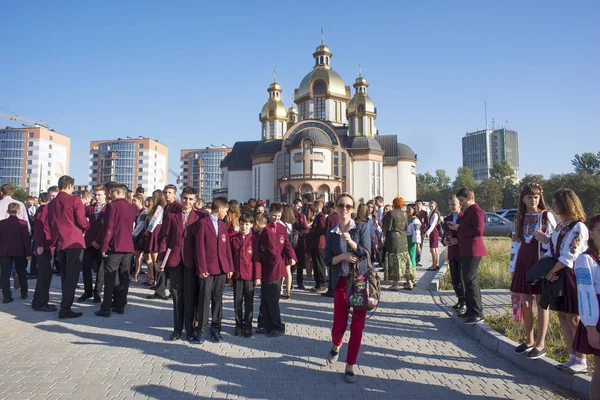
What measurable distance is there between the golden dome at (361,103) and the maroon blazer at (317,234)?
4697 centimetres

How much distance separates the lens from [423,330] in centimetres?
650

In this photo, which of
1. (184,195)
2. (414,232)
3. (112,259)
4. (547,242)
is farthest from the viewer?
(414,232)

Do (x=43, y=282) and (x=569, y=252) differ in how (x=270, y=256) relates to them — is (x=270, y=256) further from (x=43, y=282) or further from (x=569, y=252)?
(x=43, y=282)

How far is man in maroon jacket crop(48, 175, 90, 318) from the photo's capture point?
22.7ft

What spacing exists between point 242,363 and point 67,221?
14.5 ft

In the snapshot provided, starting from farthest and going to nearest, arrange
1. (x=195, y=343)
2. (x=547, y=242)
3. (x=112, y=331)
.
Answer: (x=112, y=331) → (x=195, y=343) → (x=547, y=242)

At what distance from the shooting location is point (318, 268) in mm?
9758

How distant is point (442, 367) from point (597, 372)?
6.41 ft

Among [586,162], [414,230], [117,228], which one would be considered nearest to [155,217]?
[117,228]

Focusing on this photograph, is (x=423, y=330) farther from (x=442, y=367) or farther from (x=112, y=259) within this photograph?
(x=112, y=259)

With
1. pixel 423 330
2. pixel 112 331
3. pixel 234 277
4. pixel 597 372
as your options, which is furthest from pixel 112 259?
pixel 597 372

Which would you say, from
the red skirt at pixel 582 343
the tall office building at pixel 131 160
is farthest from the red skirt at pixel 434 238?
the tall office building at pixel 131 160

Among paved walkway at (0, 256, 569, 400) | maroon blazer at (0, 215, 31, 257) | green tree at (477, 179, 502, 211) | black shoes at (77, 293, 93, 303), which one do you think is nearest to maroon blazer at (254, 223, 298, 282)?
paved walkway at (0, 256, 569, 400)

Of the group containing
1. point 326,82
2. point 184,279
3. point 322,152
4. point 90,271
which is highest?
point 326,82
